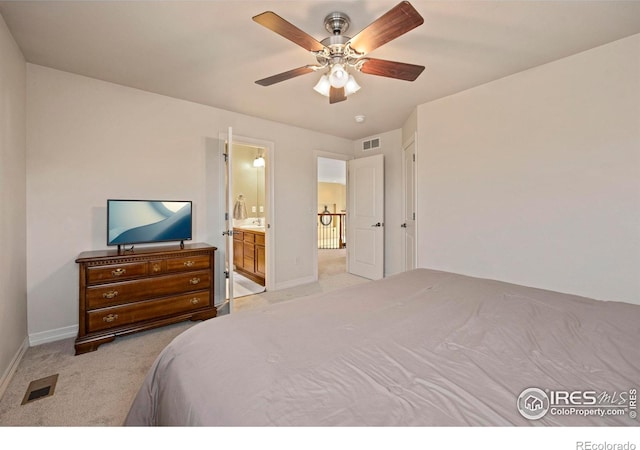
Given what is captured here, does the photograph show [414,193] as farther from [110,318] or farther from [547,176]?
[110,318]

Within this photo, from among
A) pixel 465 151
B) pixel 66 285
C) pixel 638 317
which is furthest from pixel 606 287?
pixel 66 285

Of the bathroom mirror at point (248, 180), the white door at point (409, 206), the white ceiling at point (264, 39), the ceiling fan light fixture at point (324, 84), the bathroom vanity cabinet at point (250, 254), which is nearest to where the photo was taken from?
the white ceiling at point (264, 39)

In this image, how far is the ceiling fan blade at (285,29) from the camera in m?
1.36

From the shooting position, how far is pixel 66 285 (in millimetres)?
2559

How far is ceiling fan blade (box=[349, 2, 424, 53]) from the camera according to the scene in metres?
1.31

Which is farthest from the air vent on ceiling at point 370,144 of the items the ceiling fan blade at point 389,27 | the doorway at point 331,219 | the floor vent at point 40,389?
the floor vent at point 40,389

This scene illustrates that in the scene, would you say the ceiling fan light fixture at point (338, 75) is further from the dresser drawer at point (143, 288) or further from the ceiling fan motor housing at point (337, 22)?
the dresser drawer at point (143, 288)

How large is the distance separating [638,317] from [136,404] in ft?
7.56

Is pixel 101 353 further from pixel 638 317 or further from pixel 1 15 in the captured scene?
pixel 638 317

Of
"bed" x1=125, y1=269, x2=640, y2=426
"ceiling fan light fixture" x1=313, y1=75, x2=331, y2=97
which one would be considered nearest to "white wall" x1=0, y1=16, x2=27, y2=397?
"bed" x1=125, y1=269, x2=640, y2=426

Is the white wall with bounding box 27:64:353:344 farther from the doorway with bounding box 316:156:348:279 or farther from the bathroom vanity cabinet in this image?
the doorway with bounding box 316:156:348:279

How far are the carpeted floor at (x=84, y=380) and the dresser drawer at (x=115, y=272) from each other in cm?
57

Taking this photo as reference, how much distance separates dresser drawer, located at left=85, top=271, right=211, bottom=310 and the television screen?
1.37 feet
